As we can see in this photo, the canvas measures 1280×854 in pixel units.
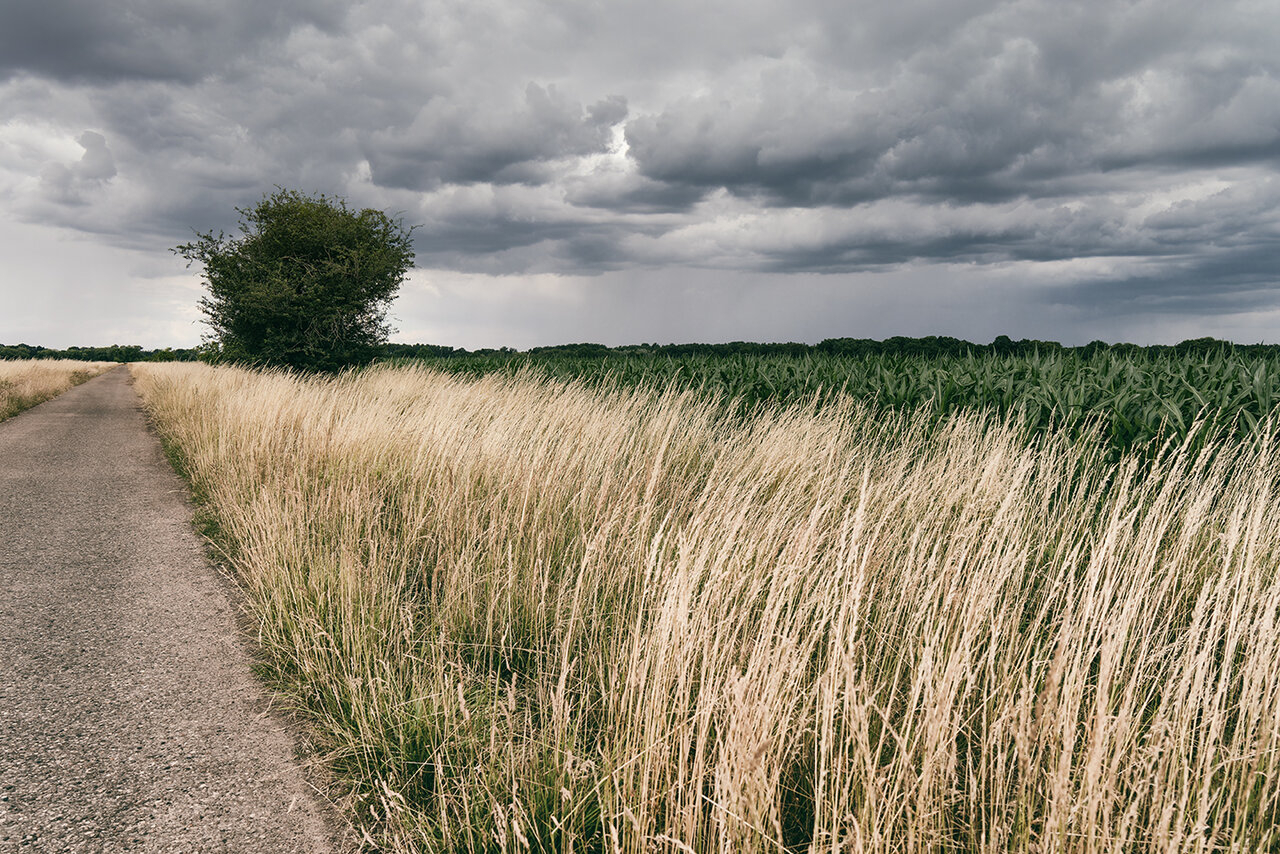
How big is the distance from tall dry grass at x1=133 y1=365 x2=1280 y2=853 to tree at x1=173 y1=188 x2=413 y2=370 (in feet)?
53.2

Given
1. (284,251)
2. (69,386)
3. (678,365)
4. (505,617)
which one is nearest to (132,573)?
(505,617)

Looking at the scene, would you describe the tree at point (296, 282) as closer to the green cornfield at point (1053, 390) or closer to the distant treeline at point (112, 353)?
the green cornfield at point (1053, 390)

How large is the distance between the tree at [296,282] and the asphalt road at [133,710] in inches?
642

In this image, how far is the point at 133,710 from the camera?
330 centimetres

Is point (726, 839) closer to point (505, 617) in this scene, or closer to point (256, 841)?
point (256, 841)

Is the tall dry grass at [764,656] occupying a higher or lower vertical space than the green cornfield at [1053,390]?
lower

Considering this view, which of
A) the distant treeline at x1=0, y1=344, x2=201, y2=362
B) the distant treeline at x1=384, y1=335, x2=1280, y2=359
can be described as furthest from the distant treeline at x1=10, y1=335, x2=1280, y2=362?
the distant treeline at x1=0, y1=344, x2=201, y2=362

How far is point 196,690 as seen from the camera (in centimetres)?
348

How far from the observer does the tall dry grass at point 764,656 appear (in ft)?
6.07

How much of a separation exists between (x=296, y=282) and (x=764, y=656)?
23.5 meters

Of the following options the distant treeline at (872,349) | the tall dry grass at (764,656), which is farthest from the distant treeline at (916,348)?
the tall dry grass at (764,656)

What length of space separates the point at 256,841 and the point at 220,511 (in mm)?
5235

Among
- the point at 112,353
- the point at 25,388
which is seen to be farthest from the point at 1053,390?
the point at 112,353

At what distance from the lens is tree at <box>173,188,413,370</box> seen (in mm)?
21469
